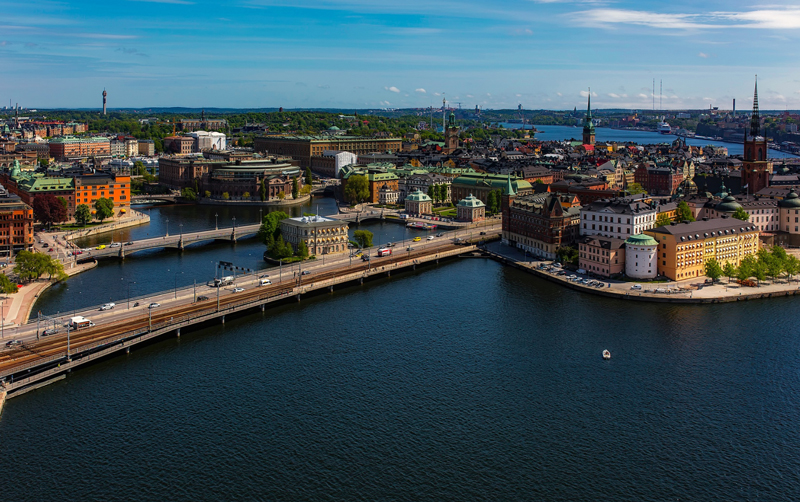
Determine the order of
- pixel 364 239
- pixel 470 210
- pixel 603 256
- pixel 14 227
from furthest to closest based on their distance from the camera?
pixel 470 210, pixel 364 239, pixel 14 227, pixel 603 256

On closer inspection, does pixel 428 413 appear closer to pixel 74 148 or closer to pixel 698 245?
pixel 698 245

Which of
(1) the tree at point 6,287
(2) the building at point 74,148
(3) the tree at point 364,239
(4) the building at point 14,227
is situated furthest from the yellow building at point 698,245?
(2) the building at point 74,148

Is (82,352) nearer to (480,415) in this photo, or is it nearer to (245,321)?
(245,321)

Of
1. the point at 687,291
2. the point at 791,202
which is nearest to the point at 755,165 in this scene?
the point at 791,202

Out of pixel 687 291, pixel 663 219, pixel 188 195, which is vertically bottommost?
pixel 687 291

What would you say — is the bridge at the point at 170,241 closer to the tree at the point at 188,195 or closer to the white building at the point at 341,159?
the tree at the point at 188,195

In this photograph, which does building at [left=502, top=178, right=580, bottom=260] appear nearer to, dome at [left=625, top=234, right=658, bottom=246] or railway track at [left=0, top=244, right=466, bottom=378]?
dome at [left=625, top=234, right=658, bottom=246]
